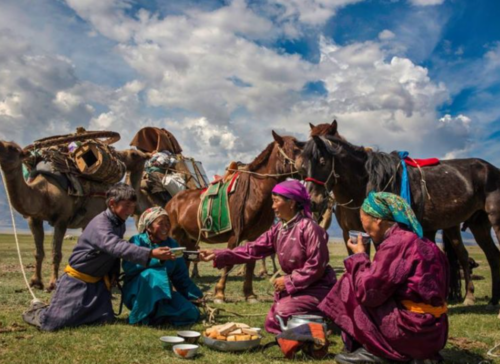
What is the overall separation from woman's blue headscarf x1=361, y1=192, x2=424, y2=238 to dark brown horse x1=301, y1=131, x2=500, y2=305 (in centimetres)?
238

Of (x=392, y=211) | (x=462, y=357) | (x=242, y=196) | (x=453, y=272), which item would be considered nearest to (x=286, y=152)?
(x=242, y=196)

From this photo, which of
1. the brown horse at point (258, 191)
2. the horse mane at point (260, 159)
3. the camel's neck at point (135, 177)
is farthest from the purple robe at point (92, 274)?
the camel's neck at point (135, 177)

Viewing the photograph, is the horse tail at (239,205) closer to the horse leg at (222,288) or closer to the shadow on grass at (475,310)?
the horse leg at (222,288)

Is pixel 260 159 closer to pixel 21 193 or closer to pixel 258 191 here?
pixel 258 191

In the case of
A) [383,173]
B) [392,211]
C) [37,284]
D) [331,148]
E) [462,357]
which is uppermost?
[331,148]

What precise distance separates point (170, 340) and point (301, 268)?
4.68ft

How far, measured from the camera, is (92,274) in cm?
491

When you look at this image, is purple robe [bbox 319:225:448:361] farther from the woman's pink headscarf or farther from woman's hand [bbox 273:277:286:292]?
the woman's pink headscarf

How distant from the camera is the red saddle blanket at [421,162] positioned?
257 inches

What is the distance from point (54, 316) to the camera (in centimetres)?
468

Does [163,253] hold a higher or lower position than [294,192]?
lower

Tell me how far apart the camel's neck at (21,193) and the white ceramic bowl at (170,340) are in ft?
17.4

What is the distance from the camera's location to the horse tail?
752 cm

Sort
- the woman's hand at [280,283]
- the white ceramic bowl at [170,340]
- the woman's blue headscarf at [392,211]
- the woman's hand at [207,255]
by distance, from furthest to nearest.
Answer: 1. the woman's hand at [207,255]
2. the woman's hand at [280,283]
3. the white ceramic bowl at [170,340]
4. the woman's blue headscarf at [392,211]
